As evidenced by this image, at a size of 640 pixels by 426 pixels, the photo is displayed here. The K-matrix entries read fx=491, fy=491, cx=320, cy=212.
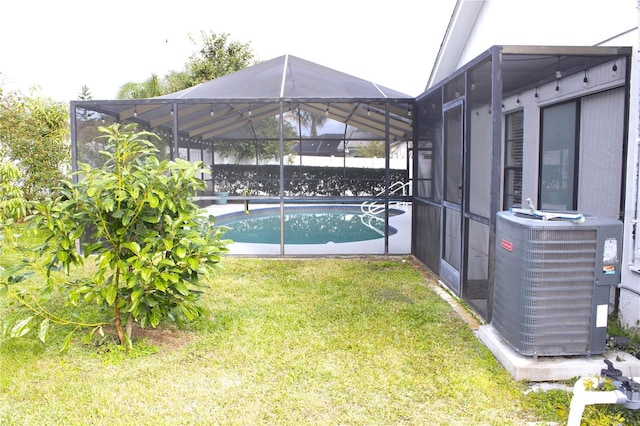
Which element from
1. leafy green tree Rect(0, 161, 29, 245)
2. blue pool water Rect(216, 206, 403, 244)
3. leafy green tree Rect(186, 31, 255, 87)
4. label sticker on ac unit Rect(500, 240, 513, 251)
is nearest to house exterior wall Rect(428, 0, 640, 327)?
label sticker on ac unit Rect(500, 240, 513, 251)

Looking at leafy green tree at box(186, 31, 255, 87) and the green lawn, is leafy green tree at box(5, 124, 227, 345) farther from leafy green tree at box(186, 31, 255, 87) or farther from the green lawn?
leafy green tree at box(186, 31, 255, 87)

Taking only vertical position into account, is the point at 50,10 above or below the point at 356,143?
above

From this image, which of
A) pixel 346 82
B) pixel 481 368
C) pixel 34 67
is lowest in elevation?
pixel 481 368

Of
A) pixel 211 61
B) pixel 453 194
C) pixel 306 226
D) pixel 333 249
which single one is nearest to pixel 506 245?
pixel 453 194

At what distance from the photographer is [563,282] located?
10.3 ft

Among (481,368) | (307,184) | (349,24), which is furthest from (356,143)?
(349,24)

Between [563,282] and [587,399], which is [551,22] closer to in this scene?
[563,282]

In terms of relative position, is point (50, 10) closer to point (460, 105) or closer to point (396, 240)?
point (396, 240)

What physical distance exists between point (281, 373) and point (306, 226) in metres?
9.88

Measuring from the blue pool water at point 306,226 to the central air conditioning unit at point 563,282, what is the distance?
717cm

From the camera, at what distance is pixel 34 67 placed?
16422 millimetres

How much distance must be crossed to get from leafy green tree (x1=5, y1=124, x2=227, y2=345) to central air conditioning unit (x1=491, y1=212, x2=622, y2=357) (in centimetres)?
223

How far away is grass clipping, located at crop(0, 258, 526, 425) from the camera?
112 inches

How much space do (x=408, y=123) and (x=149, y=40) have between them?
24331mm
